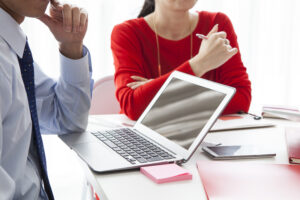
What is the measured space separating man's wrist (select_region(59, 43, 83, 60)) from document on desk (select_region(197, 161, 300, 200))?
484 mm

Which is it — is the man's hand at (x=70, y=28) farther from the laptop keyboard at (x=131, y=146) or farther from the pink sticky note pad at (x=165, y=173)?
the pink sticky note pad at (x=165, y=173)

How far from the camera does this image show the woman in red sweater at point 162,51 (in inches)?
56.3

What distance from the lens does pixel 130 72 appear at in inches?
59.4

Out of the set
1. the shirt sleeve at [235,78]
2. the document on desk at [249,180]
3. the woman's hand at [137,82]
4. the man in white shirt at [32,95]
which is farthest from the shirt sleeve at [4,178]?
the shirt sleeve at [235,78]

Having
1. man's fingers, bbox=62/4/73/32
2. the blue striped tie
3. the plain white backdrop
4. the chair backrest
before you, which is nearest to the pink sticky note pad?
the blue striped tie

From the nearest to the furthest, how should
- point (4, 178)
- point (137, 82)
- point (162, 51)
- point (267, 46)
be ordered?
1. point (4, 178)
2. point (137, 82)
3. point (162, 51)
4. point (267, 46)

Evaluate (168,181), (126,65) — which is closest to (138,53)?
(126,65)

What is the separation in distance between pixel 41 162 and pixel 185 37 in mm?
982

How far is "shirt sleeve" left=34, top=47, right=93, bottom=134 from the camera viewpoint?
109 cm

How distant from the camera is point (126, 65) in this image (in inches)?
59.9

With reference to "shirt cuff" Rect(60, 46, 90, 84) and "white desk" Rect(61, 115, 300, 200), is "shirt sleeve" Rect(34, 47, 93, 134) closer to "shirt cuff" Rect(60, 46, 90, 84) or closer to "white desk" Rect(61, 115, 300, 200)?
"shirt cuff" Rect(60, 46, 90, 84)

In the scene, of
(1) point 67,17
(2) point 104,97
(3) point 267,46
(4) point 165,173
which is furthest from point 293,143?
(3) point 267,46

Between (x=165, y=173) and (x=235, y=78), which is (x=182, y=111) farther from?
(x=235, y=78)

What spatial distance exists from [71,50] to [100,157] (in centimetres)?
37
